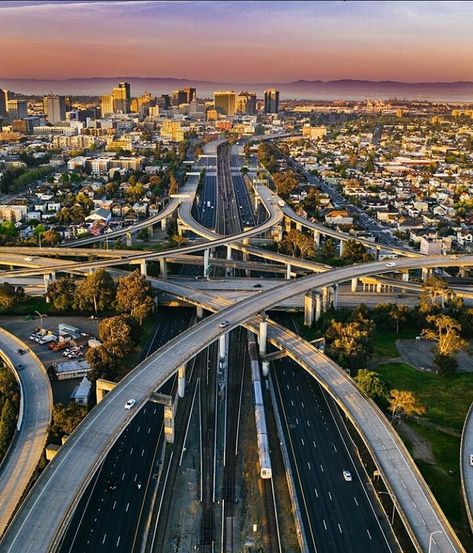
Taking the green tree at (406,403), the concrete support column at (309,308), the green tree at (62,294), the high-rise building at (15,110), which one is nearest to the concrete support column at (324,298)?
the concrete support column at (309,308)

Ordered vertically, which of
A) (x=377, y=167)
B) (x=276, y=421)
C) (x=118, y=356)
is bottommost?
(x=276, y=421)

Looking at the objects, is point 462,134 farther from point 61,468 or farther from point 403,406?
point 61,468

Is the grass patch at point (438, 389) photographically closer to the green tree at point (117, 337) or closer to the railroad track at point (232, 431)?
the railroad track at point (232, 431)

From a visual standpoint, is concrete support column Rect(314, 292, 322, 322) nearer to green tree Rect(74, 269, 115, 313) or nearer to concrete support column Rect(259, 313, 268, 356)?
concrete support column Rect(259, 313, 268, 356)

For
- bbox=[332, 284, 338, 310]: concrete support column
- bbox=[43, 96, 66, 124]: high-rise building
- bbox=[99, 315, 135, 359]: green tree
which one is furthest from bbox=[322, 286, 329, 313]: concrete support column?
bbox=[43, 96, 66, 124]: high-rise building

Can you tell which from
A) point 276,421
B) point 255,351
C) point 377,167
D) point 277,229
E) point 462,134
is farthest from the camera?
point 462,134

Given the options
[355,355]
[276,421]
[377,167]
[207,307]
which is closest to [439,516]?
[276,421]

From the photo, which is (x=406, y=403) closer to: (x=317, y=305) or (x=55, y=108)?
(x=317, y=305)

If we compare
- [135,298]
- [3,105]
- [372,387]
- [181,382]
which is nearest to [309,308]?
[372,387]
